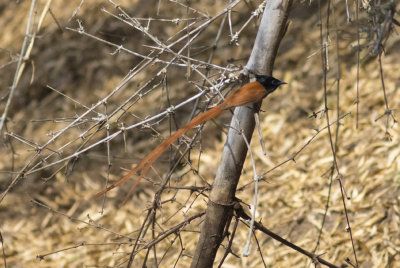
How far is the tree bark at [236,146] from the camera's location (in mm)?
1186

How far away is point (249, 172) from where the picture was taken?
3.41 m

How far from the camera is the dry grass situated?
267 cm

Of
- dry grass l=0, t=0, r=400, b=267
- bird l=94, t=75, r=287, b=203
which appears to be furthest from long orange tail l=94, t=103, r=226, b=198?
dry grass l=0, t=0, r=400, b=267

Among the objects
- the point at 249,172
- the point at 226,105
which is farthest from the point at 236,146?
the point at 249,172

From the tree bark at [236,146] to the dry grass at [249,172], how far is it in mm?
713

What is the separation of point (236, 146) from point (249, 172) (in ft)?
7.23

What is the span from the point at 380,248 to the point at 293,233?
0.54 m

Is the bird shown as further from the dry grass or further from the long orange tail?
the dry grass

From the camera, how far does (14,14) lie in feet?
19.6

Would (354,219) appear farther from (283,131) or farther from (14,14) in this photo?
(14,14)

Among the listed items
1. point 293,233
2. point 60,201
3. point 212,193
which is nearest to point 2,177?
point 60,201

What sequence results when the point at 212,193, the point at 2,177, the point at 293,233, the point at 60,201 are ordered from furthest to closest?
the point at 2,177 < the point at 60,201 < the point at 293,233 < the point at 212,193

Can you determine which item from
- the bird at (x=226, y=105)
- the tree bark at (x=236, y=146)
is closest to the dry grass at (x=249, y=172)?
the tree bark at (x=236, y=146)

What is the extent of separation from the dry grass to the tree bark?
0.71 m
